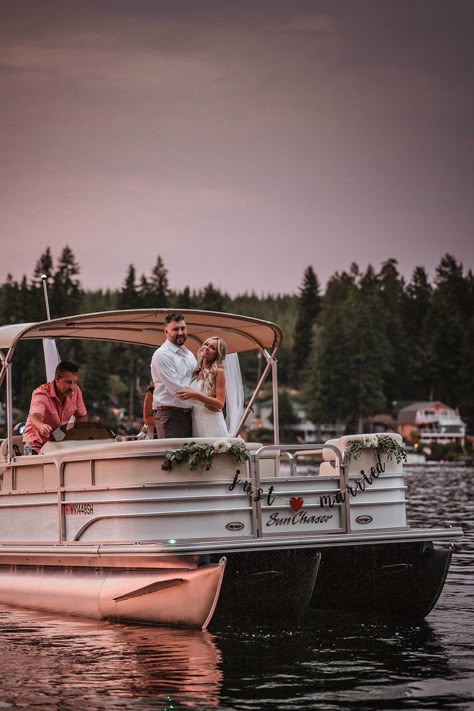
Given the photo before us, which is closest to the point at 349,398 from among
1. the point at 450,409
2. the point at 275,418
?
the point at 450,409

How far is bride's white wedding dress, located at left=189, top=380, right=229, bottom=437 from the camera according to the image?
12758 mm

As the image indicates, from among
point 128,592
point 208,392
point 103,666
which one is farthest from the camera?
point 208,392

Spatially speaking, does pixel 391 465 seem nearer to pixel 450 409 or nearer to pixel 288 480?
pixel 288 480

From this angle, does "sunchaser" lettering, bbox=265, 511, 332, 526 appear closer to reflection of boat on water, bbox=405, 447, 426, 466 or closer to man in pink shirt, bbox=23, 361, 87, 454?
man in pink shirt, bbox=23, 361, 87, 454

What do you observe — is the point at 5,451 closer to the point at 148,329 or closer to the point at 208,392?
the point at 148,329

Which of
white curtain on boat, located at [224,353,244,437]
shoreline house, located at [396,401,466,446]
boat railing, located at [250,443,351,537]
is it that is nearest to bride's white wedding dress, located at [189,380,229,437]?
boat railing, located at [250,443,351,537]

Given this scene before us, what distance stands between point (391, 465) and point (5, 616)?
4.47 metres

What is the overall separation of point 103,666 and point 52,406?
442cm

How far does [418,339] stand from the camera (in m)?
168

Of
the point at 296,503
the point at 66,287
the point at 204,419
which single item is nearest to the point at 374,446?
the point at 296,503

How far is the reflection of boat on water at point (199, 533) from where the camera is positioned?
1186 cm

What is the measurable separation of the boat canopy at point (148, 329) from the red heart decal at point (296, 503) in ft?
8.02

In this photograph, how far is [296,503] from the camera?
40.8 feet

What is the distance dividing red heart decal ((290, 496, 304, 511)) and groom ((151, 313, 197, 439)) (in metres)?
1.35
